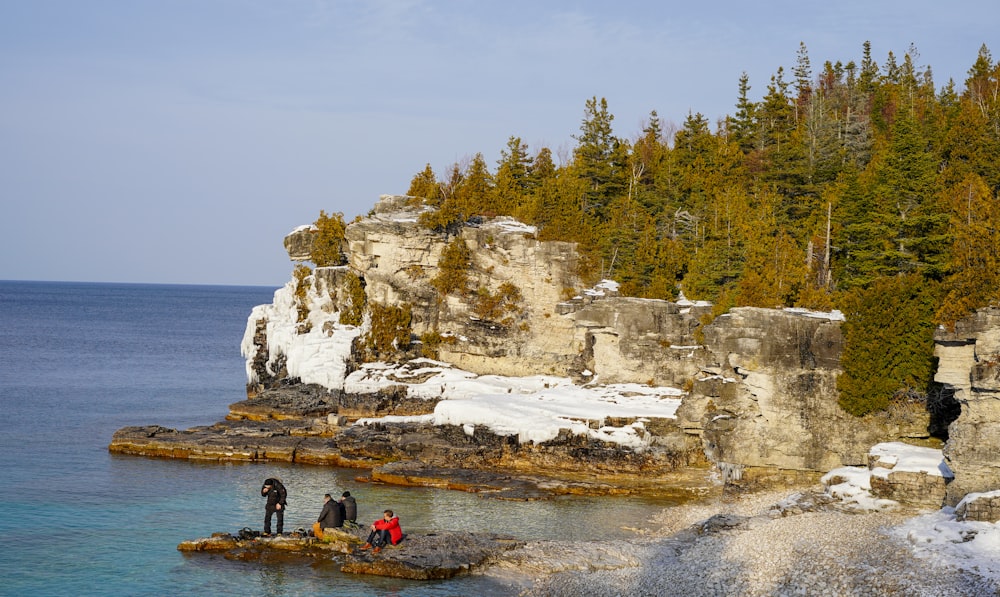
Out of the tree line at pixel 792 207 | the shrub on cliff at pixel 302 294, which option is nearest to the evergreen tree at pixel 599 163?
the tree line at pixel 792 207

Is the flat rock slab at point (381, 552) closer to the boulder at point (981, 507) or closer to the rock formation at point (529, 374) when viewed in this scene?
the rock formation at point (529, 374)

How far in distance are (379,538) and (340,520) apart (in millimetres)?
1846

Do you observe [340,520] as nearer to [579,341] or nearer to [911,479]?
[911,479]

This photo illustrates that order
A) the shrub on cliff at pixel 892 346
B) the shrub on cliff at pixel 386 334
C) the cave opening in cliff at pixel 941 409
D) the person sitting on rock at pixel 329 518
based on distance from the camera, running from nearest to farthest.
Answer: the person sitting on rock at pixel 329 518 < the cave opening in cliff at pixel 941 409 < the shrub on cliff at pixel 892 346 < the shrub on cliff at pixel 386 334

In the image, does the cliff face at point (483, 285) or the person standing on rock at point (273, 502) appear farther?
the cliff face at point (483, 285)

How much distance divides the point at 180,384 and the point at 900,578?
2322 inches

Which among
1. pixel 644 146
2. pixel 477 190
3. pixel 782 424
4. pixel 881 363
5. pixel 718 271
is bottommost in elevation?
pixel 782 424

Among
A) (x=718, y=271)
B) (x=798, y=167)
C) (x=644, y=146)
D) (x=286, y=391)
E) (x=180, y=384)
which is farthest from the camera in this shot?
(x=644, y=146)

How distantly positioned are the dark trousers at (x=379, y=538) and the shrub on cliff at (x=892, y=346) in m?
20.3

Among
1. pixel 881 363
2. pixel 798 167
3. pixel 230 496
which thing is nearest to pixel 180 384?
pixel 230 496

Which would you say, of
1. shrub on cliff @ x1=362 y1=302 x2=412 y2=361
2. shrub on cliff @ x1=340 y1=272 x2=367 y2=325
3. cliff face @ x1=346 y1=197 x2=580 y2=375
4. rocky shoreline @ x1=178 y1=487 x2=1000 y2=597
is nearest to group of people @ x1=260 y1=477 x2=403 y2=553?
rocky shoreline @ x1=178 y1=487 x2=1000 y2=597

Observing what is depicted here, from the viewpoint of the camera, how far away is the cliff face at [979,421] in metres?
26.3

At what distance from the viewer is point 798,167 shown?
193ft

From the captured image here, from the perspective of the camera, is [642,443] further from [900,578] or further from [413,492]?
[900,578]
